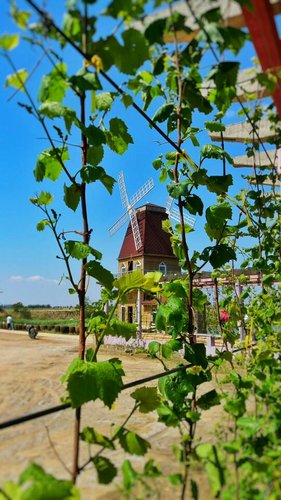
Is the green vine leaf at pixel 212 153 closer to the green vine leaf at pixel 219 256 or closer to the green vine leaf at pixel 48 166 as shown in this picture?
the green vine leaf at pixel 219 256

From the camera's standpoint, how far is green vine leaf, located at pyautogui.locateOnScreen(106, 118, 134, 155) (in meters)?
1.43

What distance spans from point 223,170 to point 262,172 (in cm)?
119

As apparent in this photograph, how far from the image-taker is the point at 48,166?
4.57 ft

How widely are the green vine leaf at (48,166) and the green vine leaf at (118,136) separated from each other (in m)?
0.20

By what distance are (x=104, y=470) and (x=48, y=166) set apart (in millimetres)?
1022

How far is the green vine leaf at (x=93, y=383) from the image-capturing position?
1.10 metres

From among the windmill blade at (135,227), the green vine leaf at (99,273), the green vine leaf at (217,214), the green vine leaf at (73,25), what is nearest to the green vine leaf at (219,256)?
the green vine leaf at (217,214)

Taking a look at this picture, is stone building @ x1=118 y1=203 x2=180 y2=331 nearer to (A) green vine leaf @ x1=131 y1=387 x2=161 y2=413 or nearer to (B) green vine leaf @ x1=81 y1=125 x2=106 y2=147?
(A) green vine leaf @ x1=131 y1=387 x2=161 y2=413

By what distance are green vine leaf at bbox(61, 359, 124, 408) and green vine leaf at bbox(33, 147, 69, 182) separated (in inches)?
26.5

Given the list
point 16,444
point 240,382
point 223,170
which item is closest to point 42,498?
point 240,382

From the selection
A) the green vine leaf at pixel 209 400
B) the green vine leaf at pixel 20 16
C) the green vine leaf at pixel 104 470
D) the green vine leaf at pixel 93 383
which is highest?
the green vine leaf at pixel 20 16

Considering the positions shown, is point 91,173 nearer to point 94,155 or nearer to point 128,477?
point 94,155

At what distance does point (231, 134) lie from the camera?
8.91 feet

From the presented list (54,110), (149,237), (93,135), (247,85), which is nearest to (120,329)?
(93,135)
